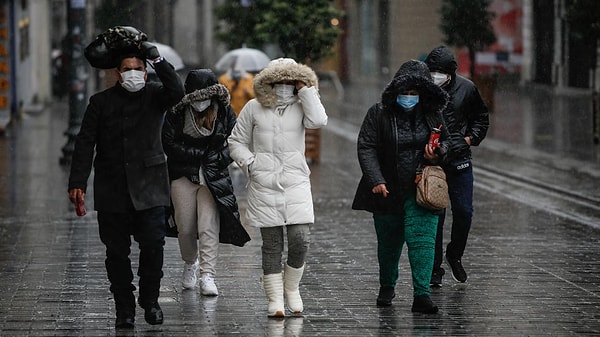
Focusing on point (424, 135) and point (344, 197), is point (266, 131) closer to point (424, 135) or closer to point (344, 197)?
point (424, 135)

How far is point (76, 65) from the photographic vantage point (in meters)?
22.6

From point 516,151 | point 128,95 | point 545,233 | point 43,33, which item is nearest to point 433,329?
point 128,95

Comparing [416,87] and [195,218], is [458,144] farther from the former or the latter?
[195,218]

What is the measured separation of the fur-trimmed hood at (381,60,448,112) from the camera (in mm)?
9398

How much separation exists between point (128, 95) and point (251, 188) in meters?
1.08

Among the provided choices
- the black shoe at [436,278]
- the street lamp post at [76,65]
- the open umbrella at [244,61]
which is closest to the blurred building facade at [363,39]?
the street lamp post at [76,65]

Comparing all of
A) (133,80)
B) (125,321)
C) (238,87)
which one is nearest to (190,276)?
(125,321)

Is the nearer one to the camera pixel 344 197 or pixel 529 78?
pixel 344 197

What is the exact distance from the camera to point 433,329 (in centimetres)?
885

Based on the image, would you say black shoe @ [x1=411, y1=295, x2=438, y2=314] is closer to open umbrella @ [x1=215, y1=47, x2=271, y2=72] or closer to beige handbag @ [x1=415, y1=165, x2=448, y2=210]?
beige handbag @ [x1=415, y1=165, x2=448, y2=210]

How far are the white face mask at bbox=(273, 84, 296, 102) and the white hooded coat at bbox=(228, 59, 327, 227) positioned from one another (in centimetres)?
3

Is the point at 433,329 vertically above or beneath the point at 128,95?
beneath

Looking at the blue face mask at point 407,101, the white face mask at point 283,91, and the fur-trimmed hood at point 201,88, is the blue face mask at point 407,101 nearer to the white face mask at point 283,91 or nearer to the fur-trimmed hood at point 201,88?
the white face mask at point 283,91

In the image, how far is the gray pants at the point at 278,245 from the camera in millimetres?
9234
